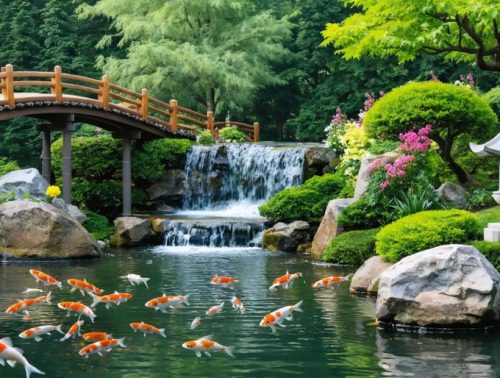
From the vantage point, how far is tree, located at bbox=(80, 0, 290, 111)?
36.4m

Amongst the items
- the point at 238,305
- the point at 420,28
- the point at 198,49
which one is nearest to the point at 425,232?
the point at 238,305

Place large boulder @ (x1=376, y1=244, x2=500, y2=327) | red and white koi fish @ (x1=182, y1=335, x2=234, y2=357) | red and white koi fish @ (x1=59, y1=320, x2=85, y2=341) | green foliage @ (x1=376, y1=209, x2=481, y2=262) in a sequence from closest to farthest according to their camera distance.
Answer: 1. red and white koi fish @ (x1=182, y1=335, x2=234, y2=357)
2. red and white koi fish @ (x1=59, y1=320, x2=85, y2=341)
3. large boulder @ (x1=376, y1=244, x2=500, y2=327)
4. green foliage @ (x1=376, y1=209, x2=481, y2=262)

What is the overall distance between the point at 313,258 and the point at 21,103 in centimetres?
946

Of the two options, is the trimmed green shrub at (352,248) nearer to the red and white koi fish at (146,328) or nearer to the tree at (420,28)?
the tree at (420,28)

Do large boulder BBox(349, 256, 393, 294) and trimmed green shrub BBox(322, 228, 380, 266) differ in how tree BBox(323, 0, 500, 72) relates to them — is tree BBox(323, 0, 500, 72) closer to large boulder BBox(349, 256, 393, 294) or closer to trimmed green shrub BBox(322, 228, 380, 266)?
trimmed green shrub BBox(322, 228, 380, 266)

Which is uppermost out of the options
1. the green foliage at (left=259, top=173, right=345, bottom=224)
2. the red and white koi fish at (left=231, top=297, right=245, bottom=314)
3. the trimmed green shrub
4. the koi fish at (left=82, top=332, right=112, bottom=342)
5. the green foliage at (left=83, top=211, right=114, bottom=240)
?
the green foliage at (left=259, top=173, right=345, bottom=224)

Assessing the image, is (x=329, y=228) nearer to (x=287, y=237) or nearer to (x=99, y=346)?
(x=287, y=237)

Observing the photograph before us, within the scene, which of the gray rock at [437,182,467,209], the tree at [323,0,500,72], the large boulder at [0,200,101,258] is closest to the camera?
the tree at [323,0,500,72]

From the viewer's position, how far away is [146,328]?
37.8ft

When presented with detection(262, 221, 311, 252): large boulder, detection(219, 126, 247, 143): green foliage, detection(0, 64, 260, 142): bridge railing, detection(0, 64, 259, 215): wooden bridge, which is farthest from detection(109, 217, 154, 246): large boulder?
detection(219, 126, 247, 143): green foliage

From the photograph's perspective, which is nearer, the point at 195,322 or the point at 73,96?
the point at 195,322

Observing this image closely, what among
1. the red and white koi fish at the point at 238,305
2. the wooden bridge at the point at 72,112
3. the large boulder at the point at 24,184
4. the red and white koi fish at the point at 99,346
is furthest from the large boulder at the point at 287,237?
the red and white koi fish at the point at 99,346

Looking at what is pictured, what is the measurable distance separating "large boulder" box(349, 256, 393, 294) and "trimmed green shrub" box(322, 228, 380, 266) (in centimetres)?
336

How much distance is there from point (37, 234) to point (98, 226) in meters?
5.00
